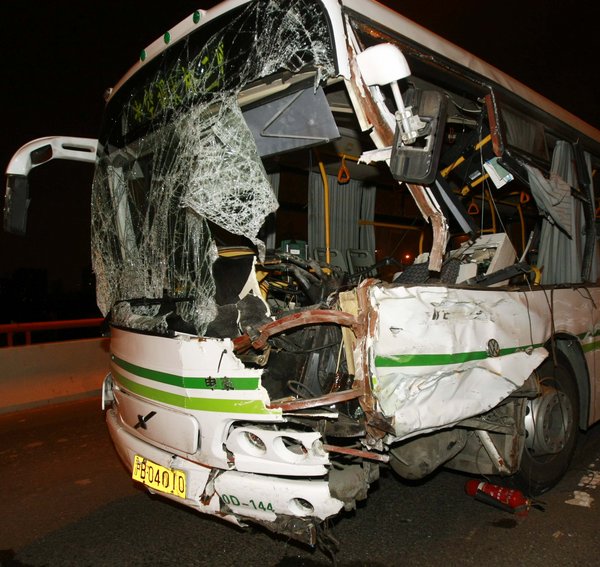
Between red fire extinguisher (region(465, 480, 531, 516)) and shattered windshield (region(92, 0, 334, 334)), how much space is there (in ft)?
7.87

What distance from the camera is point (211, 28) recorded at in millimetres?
3201

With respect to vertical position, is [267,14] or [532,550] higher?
[267,14]

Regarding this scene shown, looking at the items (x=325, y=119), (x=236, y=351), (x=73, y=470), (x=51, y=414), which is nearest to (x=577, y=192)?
(x=325, y=119)

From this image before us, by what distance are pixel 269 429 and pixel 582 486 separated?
2883 mm

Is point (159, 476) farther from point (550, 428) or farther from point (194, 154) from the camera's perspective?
point (550, 428)

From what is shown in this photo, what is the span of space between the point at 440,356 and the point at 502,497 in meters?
1.55

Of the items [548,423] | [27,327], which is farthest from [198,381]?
[27,327]

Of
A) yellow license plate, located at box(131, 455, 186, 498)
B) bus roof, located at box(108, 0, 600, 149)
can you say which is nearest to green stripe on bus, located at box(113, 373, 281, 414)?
yellow license plate, located at box(131, 455, 186, 498)

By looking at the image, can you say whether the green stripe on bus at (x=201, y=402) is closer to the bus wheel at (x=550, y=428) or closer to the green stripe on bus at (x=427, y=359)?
the green stripe on bus at (x=427, y=359)

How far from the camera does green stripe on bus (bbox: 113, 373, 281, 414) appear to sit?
269 centimetres

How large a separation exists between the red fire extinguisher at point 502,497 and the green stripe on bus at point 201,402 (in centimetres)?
199

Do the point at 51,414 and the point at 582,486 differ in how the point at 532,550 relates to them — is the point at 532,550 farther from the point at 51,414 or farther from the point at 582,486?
the point at 51,414

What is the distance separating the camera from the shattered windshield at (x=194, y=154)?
9.41 ft

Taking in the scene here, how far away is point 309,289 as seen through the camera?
10.4 ft
